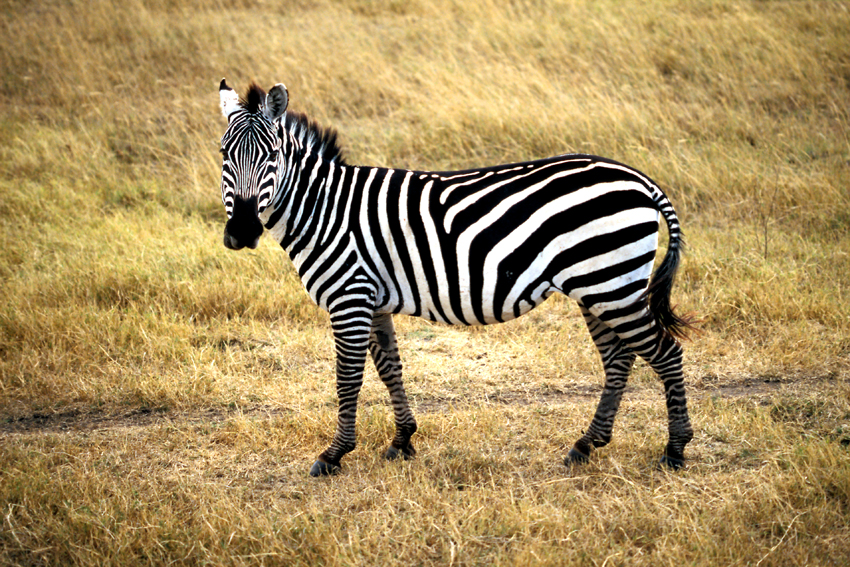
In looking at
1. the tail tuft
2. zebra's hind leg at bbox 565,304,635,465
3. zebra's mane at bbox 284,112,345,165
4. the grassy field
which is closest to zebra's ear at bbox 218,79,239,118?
zebra's mane at bbox 284,112,345,165

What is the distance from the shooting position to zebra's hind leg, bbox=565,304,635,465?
462cm

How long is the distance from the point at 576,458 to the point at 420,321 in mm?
2465

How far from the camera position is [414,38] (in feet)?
40.5

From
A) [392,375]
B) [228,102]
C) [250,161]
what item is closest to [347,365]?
[392,375]

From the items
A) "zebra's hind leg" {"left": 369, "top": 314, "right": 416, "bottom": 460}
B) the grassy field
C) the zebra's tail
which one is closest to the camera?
the grassy field

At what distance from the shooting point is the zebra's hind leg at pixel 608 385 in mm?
4621

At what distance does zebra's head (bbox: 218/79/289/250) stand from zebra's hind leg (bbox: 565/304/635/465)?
2.09m

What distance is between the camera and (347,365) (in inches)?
175

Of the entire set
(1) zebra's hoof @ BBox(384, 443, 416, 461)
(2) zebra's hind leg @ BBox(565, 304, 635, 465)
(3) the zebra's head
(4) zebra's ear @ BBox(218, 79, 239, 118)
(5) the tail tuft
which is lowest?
(1) zebra's hoof @ BBox(384, 443, 416, 461)

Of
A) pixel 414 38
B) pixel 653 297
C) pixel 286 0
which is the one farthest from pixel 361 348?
pixel 286 0

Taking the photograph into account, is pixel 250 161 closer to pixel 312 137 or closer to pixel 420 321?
pixel 312 137

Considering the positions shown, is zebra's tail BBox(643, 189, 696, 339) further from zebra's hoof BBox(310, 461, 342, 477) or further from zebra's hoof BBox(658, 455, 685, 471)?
zebra's hoof BBox(310, 461, 342, 477)

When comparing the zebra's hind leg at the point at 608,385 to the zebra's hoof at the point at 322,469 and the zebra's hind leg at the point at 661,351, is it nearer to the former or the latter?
the zebra's hind leg at the point at 661,351

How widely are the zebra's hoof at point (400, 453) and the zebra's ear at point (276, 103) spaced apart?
87.5 inches
